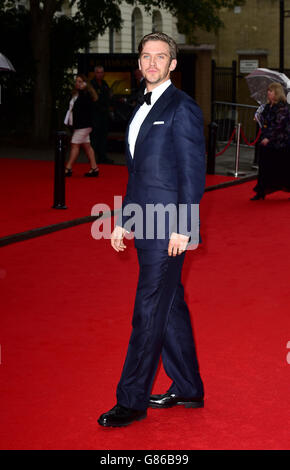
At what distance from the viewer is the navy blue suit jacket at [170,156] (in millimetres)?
4277

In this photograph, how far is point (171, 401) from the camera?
4812mm

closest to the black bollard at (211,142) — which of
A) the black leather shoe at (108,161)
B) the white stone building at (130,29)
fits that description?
the black leather shoe at (108,161)

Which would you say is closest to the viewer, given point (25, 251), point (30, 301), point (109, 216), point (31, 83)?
point (30, 301)

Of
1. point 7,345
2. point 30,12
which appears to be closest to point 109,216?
point 7,345

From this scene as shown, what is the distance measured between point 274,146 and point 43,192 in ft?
12.8

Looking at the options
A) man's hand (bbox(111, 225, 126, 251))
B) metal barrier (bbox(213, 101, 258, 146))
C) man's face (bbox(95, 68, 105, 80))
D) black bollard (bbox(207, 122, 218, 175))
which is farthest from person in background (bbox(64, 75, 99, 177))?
man's hand (bbox(111, 225, 126, 251))

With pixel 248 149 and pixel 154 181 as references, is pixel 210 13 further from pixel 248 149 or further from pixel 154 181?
pixel 154 181

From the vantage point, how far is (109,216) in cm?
1248

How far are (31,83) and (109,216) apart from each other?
15.4 meters

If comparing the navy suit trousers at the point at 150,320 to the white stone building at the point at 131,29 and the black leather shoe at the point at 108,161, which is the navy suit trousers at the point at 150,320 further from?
the white stone building at the point at 131,29

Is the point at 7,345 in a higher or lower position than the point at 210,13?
lower

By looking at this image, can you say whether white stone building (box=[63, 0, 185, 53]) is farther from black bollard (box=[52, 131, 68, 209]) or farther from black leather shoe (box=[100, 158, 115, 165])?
black bollard (box=[52, 131, 68, 209])

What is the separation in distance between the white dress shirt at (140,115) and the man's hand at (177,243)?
49 cm
